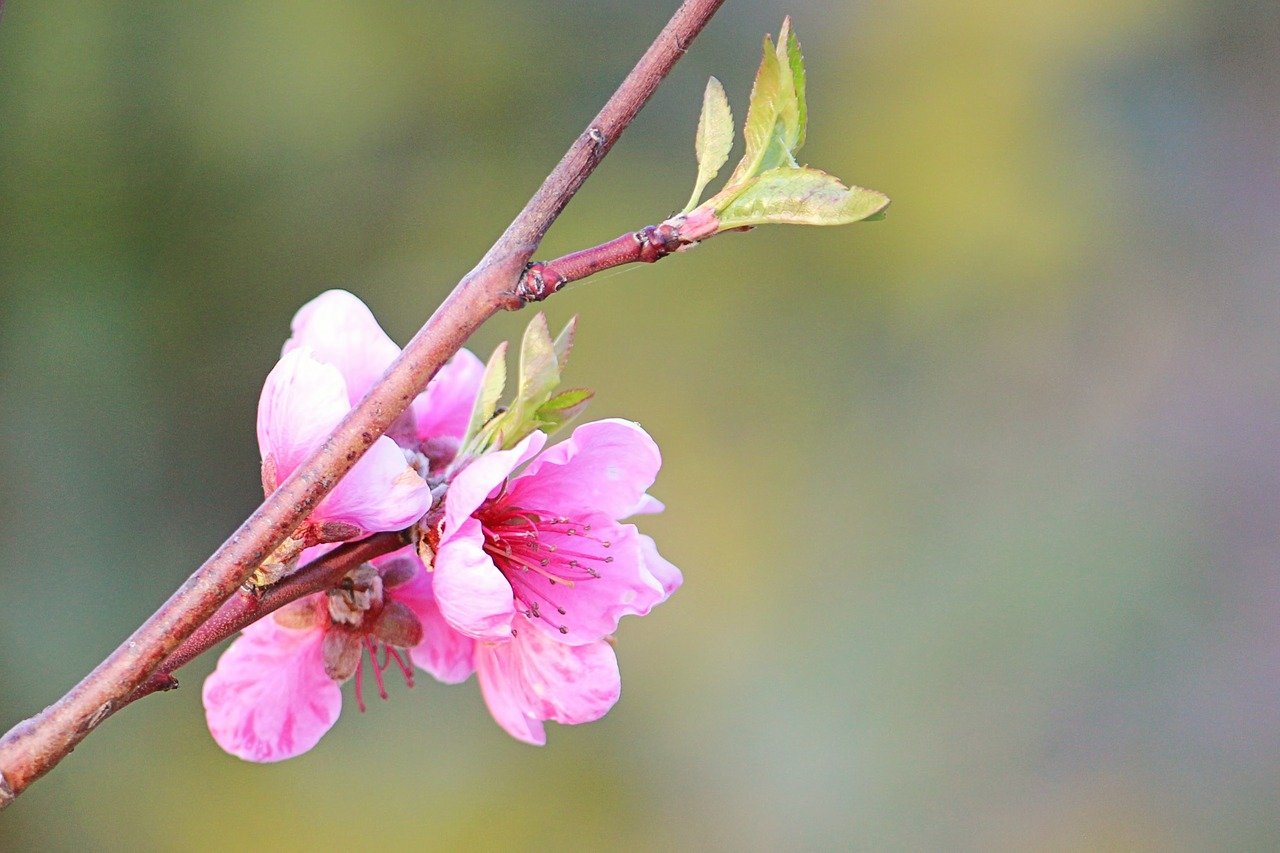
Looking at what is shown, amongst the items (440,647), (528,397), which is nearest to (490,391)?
(528,397)

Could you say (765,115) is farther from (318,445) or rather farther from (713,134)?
(318,445)

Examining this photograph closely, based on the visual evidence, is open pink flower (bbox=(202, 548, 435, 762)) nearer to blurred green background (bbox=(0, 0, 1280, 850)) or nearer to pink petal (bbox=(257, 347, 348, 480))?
pink petal (bbox=(257, 347, 348, 480))

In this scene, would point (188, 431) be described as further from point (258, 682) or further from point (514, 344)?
point (258, 682)

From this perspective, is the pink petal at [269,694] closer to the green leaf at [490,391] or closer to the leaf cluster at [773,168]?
the green leaf at [490,391]

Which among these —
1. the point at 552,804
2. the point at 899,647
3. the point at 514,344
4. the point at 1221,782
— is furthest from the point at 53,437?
the point at 1221,782

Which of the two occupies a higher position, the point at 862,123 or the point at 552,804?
the point at 862,123

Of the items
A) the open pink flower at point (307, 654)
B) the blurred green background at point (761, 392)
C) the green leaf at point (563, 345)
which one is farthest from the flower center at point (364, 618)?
the blurred green background at point (761, 392)

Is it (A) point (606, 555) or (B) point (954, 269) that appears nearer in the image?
(A) point (606, 555)

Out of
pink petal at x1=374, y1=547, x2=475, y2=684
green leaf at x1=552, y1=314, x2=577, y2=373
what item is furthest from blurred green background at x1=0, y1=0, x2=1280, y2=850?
green leaf at x1=552, y1=314, x2=577, y2=373
